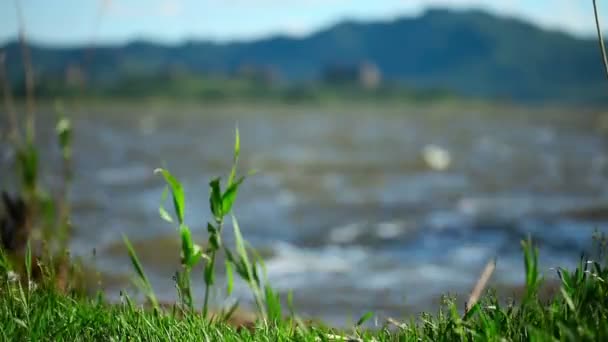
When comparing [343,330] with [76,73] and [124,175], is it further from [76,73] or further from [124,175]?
[124,175]

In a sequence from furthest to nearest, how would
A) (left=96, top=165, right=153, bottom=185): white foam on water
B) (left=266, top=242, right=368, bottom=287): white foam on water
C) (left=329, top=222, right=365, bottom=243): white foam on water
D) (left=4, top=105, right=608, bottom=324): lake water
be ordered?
(left=96, top=165, right=153, bottom=185): white foam on water
(left=329, top=222, right=365, bottom=243): white foam on water
(left=266, top=242, right=368, bottom=287): white foam on water
(left=4, top=105, right=608, bottom=324): lake water

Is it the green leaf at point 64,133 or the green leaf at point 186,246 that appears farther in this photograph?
the green leaf at point 64,133

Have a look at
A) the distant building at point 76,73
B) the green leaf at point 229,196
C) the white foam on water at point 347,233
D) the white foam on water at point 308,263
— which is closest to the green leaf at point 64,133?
the distant building at point 76,73

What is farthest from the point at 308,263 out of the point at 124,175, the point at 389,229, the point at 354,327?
the point at 124,175

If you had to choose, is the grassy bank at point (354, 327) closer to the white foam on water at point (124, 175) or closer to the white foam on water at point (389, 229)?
the white foam on water at point (389, 229)

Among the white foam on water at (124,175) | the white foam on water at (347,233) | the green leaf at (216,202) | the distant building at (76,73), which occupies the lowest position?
the white foam on water at (124,175)

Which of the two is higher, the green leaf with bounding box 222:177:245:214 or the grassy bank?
the green leaf with bounding box 222:177:245:214

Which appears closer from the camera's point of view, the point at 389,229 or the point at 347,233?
the point at 347,233

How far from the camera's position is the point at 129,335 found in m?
2.92

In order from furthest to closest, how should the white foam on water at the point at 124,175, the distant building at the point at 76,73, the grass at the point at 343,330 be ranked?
the white foam on water at the point at 124,175 < the distant building at the point at 76,73 < the grass at the point at 343,330

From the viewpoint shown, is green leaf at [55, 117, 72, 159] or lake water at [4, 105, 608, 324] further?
lake water at [4, 105, 608, 324]

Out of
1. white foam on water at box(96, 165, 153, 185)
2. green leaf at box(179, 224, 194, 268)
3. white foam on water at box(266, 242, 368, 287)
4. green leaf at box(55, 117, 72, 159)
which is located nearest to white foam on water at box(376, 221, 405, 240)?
white foam on water at box(266, 242, 368, 287)

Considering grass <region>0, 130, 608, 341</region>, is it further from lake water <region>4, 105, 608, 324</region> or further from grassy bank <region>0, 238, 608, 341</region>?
lake water <region>4, 105, 608, 324</region>

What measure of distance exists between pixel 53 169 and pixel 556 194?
67.5 feet
